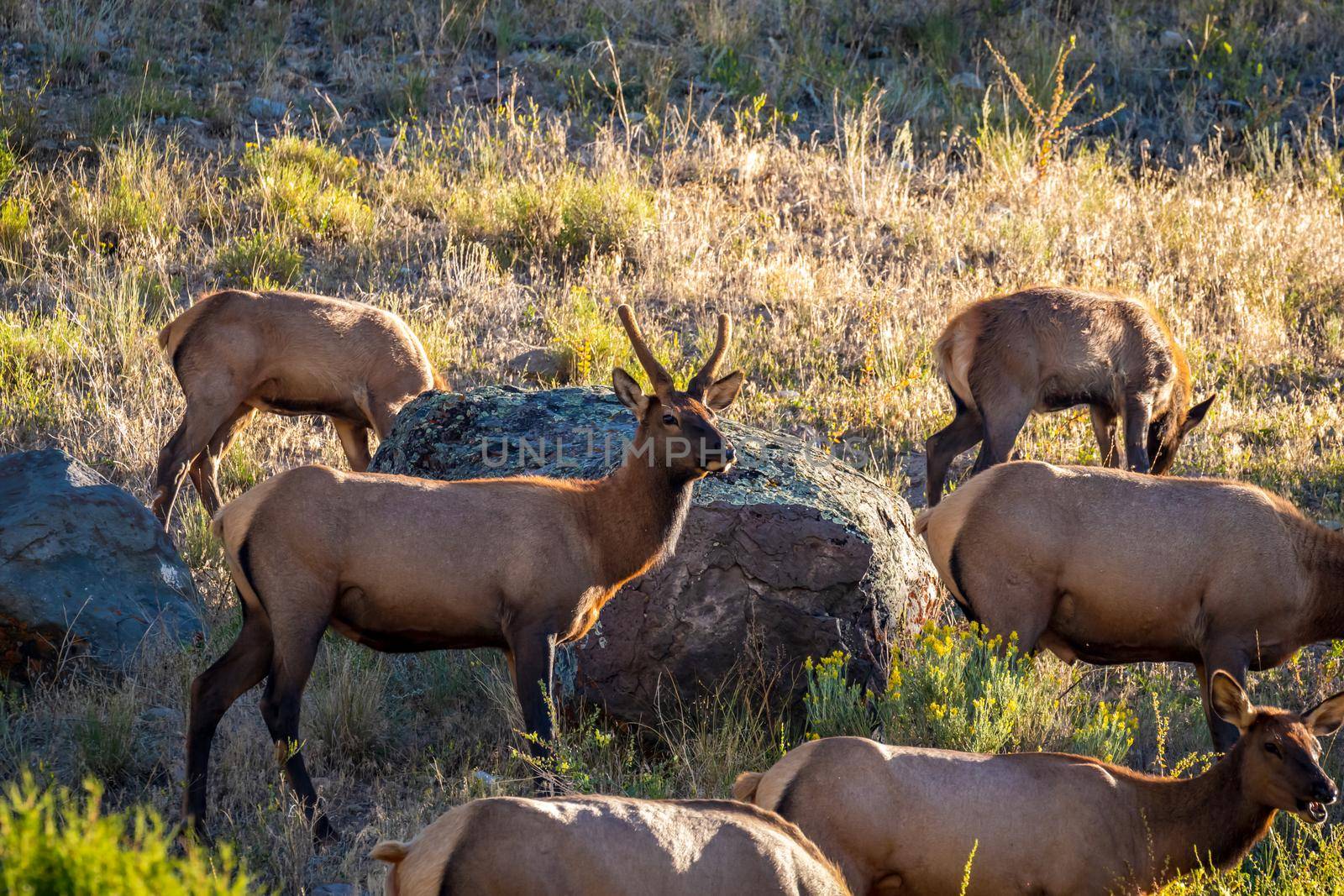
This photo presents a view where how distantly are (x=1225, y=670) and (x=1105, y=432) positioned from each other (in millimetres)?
4303

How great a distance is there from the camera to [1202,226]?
640 inches

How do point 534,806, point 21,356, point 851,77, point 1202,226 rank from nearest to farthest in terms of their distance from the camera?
point 534,806
point 21,356
point 1202,226
point 851,77

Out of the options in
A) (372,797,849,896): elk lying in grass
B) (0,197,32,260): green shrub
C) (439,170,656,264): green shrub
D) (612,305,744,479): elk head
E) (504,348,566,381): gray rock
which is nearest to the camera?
(372,797,849,896): elk lying in grass

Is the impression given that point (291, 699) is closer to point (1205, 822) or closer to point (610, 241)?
point (1205, 822)

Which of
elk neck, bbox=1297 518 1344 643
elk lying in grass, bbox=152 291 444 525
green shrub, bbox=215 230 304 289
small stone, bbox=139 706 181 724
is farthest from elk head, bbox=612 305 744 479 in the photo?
green shrub, bbox=215 230 304 289

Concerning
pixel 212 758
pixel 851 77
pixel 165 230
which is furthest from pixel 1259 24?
pixel 212 758

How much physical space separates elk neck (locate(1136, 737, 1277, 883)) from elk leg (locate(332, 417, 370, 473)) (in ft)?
23.1

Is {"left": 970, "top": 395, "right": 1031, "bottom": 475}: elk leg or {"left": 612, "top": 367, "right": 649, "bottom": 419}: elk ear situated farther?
{"left": 970, "top": 395, "right": 1031, "bottom": 475}: elk leg

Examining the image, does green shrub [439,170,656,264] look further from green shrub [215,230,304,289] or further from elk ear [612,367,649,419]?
elk ear [612,367,649,419]

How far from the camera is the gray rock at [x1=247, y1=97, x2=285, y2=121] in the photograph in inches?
704

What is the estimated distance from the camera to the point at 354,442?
11.8m

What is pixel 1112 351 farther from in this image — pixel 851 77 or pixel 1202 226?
pixel 851 77

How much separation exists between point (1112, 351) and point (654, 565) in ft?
17.6

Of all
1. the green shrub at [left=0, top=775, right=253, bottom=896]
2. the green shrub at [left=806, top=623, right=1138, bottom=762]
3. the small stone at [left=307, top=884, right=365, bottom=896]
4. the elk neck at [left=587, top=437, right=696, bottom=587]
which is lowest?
the small stone at [left=307, top=884, right=365, bottom=896]
